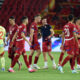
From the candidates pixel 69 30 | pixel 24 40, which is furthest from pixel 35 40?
pixel 69 30

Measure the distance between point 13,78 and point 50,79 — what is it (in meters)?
0.96

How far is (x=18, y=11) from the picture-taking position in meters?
24.4

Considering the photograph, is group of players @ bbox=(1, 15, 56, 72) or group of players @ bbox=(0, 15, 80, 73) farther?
group of players @ bbox=(1, 15, 56, 72)

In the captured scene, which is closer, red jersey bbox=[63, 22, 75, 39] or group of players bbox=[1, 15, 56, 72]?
red jersey bbox=[63, 22, 75, 39]

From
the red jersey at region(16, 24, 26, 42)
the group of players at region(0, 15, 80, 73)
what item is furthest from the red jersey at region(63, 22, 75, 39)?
the red jersey at region(16, 24, 26, 42)

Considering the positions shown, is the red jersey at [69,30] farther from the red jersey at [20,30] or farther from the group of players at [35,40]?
the red jersey at [20,30]

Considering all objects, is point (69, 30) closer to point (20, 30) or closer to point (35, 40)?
point (20, 30)

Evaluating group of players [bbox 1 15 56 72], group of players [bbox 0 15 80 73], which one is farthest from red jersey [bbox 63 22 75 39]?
group of players [bbox 1 15 56 72]

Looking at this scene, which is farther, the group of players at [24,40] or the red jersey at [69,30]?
the group of players at [24,40]

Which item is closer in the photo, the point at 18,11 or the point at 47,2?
the point at 18,11

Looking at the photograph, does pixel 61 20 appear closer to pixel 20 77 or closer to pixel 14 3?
pixel 14 3

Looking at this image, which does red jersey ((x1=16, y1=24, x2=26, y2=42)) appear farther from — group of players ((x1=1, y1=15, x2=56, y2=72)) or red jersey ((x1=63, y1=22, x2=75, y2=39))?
red jersey ((x1=63, y1=22, x2=75, y2=39))

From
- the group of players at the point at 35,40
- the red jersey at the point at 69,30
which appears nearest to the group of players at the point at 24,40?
the group of players at the point at 35,40

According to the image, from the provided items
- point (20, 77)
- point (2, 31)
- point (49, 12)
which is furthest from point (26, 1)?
point (20, 77)
